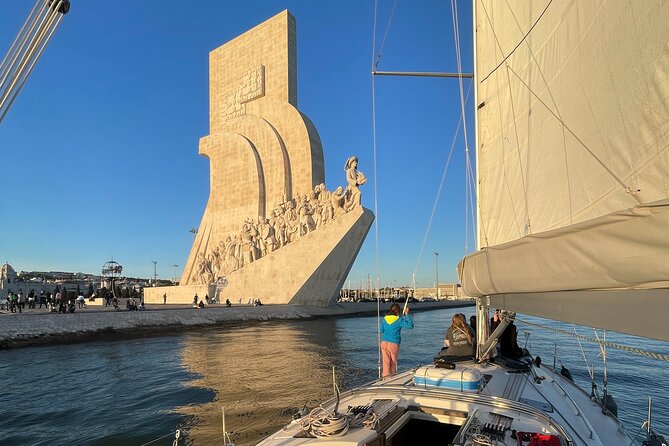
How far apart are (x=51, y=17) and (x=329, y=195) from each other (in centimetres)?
2325

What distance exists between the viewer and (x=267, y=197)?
32.8 meters

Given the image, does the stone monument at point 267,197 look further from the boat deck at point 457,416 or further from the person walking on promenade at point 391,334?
the boat deck at point 457,416

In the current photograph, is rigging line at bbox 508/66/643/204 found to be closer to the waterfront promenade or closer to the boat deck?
the boat deck

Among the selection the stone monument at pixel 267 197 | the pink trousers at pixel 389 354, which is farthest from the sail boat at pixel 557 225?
the stone monument at pixel 267 197

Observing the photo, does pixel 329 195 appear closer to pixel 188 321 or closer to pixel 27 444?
pixel 188 321

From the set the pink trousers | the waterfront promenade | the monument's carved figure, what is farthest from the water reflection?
the monument's carved figure

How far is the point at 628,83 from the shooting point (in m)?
2.23

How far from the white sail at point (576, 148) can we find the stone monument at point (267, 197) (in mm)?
20883

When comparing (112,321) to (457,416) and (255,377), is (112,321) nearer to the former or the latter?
(255,377)

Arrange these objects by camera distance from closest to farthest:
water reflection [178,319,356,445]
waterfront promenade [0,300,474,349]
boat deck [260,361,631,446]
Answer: boat deck [260,361,631,446]
water reflection [178,319,356,445]
waterfront promenade [0,300,474,349]

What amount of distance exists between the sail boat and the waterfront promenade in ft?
51.2

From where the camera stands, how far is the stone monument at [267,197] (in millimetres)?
25984

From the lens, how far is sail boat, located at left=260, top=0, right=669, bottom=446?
169 centimetres

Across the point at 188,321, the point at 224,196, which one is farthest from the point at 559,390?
the point at 224,196
